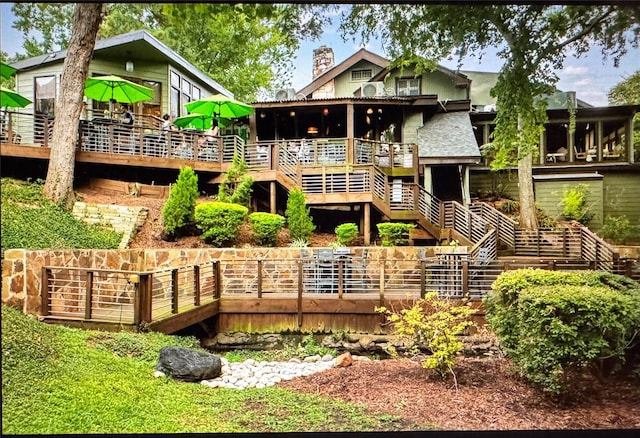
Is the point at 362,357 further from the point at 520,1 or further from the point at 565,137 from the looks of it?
the point at 520,1

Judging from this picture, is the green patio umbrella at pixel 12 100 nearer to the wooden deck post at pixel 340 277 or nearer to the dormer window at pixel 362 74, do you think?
the dormer window at pixel 362 74

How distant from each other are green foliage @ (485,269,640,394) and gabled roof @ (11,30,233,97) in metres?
2.61

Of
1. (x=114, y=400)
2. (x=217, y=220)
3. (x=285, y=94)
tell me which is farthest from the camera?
(x=285, y=94)

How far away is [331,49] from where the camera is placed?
365 cm

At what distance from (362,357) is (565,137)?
232 centimetres

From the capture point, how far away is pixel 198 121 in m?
3.65

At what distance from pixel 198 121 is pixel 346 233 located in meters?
1.45

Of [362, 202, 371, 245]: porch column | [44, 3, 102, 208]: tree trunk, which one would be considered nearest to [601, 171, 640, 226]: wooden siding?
[362, 202, 371, 245]: porch column

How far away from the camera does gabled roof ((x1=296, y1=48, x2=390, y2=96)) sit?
362 centimetres

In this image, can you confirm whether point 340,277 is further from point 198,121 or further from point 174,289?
point 198,121

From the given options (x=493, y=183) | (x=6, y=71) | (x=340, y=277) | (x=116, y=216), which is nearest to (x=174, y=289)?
(x=116, y=216)

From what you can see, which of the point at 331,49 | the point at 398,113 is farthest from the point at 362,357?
the point at 331,49

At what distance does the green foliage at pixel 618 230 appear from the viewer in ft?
11.7

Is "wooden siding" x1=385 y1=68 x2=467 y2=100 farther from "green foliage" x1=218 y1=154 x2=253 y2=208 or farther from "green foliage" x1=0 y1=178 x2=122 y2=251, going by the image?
"green foliage" x1=0 y1=178 x2=122 y2=251
